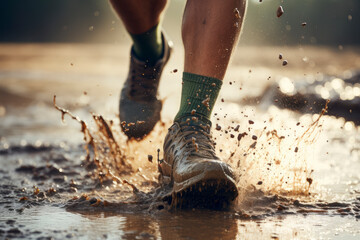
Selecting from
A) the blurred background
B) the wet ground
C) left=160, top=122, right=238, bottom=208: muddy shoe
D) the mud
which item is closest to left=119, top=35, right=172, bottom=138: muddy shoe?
Result: the wet ground

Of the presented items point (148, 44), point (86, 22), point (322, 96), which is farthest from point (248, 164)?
point (86, 22)

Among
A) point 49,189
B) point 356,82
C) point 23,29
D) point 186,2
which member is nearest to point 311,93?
point 356,82

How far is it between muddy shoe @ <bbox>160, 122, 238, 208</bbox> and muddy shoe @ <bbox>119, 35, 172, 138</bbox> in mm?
512

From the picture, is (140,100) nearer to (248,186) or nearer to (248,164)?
(248,164)

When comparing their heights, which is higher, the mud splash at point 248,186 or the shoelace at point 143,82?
the shoelace at point 143,82

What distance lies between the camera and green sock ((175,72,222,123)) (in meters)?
1.96

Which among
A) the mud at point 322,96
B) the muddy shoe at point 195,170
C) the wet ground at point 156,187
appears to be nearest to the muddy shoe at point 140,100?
the wet ground at point 156,187

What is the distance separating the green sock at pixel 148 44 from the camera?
262cm

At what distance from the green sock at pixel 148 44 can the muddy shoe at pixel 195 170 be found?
78 cm

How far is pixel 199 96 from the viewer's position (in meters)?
1.97

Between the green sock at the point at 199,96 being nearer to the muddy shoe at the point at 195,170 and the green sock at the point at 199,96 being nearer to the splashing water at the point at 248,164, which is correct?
the muddy shoe at the point at 195,170

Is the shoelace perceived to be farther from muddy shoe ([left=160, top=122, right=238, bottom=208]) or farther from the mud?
the mud

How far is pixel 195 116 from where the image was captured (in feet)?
6.39

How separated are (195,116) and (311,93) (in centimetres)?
331
